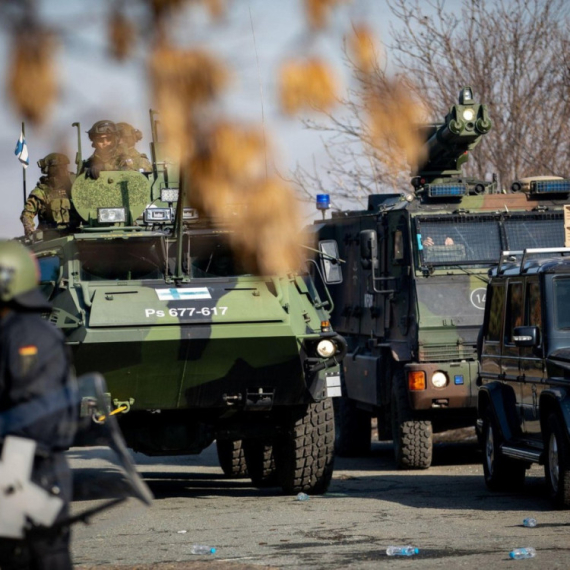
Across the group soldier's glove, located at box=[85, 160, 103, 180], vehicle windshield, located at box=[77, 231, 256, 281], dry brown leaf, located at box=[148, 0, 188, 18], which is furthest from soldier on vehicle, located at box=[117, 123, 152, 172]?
dry brown leaf, located at box=[148, 0, 188, 18]

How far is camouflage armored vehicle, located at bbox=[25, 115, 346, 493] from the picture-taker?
1069 cm

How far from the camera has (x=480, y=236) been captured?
13.8 metres

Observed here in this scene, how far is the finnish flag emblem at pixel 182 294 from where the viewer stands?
10953mm

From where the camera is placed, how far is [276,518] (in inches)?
403

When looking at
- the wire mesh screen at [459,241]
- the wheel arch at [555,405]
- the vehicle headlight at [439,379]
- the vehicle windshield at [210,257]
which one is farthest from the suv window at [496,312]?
the vehicle windshield at [210,257]

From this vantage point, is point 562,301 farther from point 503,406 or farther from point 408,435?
point 408,435

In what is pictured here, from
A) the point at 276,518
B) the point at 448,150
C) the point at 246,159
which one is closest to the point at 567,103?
the point at 448,150

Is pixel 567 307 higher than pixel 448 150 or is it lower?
lower

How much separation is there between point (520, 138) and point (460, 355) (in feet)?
31.0

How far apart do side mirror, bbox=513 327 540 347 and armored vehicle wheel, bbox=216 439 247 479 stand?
391 cm

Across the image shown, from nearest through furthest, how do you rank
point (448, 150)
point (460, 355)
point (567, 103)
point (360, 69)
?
point (360, 69) < point (460, 355) < point (448, 150) < point (567, 103)

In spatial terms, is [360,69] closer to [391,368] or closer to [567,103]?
[391,368]

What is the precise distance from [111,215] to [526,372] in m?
3.56

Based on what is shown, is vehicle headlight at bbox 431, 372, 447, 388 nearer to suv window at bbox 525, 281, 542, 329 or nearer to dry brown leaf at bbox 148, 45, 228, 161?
suv window at bbox 525, 281, 542, 329
